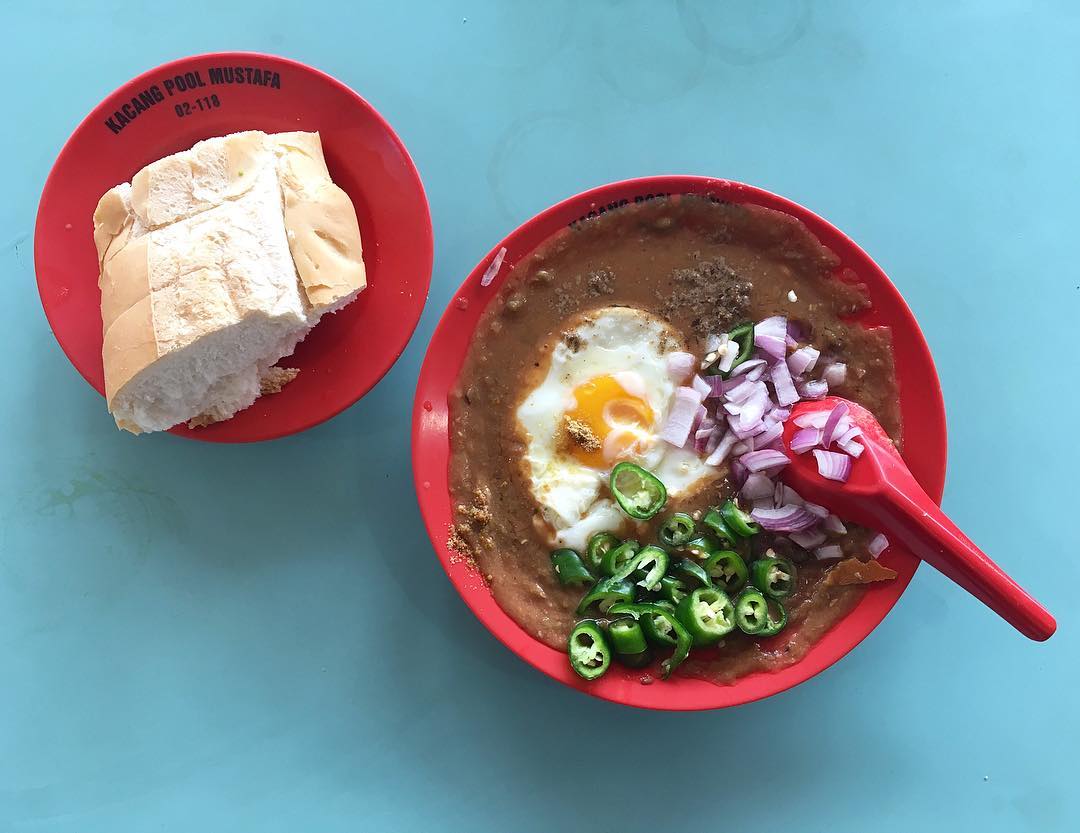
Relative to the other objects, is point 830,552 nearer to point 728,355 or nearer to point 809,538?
point 809,538

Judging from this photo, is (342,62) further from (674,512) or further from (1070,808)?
(1070,808)

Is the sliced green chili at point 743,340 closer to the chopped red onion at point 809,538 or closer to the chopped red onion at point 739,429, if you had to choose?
the chopped red onion at point 739,429

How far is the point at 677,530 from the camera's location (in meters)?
2.54

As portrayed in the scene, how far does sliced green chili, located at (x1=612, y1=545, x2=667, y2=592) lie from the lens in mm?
2512

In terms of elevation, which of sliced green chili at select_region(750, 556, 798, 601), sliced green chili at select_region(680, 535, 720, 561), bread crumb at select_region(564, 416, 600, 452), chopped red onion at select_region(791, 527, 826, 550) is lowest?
sliced green chili at select_region(750, 556, 798, 601)

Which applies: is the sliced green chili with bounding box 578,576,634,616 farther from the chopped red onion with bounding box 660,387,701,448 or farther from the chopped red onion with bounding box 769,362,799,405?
the chopped red onion with bounding box 769,362,799,405

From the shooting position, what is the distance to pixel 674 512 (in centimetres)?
260

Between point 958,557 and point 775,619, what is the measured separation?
57cm

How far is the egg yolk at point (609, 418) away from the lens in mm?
2572

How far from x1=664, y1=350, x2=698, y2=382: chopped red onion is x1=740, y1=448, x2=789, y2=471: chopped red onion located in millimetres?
320

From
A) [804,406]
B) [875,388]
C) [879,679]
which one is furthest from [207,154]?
[879,679]

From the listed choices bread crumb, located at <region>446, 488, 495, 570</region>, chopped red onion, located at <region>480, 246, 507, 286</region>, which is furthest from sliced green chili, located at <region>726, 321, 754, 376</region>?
bread crumb, located at <region>446, 488, 495, 570</region>

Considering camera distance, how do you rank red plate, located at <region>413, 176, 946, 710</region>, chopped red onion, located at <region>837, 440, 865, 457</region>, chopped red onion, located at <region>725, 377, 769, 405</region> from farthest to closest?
chopped red onion, located at <region>725, 377, 769, 405</region>, red plate, located at <region>413, 176, 946, 710</region>, chopped red onion, located at <region>837, 440, 865, 457</region>

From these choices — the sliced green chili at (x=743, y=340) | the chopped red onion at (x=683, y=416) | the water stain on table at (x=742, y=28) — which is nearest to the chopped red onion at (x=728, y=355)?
the sliced green chili at (x=743, y=340)
